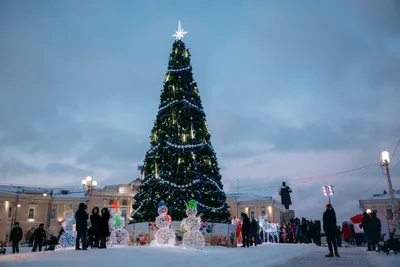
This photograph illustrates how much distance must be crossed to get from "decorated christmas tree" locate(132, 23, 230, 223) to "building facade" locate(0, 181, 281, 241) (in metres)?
35.6

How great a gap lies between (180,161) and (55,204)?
4949cm

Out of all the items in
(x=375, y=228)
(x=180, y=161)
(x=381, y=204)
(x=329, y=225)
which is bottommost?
(x=375, y=228)

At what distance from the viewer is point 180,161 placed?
17.6 m

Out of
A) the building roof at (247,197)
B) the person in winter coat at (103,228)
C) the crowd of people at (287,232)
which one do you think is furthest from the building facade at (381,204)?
the person in winter coat at (103,228)

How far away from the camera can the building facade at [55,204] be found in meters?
52.5

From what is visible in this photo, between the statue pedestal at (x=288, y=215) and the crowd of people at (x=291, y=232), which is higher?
the statue pedestal at (x=288, y=215)

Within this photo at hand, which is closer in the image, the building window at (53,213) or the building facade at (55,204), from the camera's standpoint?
the building facade at (55,204)

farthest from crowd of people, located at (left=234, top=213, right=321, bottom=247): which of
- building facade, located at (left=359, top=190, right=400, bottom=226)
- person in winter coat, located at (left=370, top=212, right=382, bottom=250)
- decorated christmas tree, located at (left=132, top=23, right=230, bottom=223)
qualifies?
building facade, located at (left=359, top=190, right=400, bottom=226)

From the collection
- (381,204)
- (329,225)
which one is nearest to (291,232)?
(329,225)

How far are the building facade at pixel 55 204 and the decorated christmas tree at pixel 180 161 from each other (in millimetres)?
35609

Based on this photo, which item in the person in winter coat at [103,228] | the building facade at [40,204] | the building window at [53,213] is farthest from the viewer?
the building window at [53,213]

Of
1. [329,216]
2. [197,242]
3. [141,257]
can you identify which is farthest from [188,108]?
[141,257]

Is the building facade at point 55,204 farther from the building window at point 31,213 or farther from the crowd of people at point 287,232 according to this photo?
the crowd of people at point 287,232

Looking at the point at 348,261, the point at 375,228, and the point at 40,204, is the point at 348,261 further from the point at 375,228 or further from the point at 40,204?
the point at 40,204
